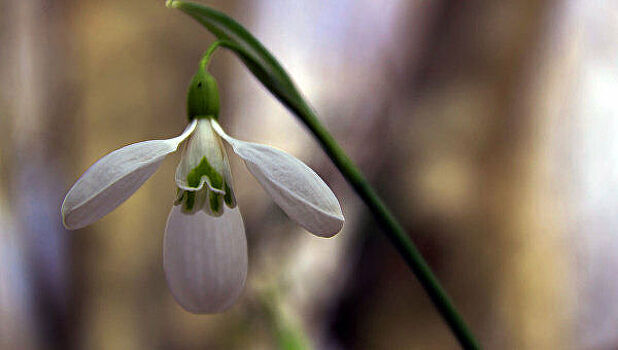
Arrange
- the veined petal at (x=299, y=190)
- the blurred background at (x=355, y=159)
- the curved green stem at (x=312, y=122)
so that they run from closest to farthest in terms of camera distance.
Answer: the veined petal at (x=299, y=190) → the curved green stem at (x=312, y=122) → the blurred background at (x=355, y=159)

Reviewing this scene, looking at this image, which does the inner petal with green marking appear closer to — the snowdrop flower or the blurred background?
the snowdrop flower

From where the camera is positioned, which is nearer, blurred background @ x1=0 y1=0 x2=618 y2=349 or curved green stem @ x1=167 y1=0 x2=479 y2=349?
curved green stem @ x1=167 y1=0 x2=479 y2=349

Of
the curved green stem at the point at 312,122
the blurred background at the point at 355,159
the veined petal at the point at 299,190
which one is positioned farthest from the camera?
the blurred background at the point at 355,159

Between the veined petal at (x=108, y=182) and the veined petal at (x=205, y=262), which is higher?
the veined petal at (x=108, y=182)

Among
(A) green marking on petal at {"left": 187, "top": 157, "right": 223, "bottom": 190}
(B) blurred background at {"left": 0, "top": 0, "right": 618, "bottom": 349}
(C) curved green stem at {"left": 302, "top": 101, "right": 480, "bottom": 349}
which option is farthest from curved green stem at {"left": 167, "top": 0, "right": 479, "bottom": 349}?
(B) blurred background at {"left": 0, "top": 0, "right": 618, "bottom": 349}

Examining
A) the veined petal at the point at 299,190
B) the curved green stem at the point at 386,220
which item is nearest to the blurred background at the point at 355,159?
the curved green stem at the point at 386,220

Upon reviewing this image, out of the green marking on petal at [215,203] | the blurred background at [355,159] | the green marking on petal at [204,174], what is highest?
the green marking on petal at [204,174]

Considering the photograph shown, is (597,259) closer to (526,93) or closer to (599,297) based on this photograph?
(599,297)

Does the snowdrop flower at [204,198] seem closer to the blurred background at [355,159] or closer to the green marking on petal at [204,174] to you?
the green marking on petal at [204,174]

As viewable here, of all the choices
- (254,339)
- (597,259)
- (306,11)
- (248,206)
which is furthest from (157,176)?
(597,259)
